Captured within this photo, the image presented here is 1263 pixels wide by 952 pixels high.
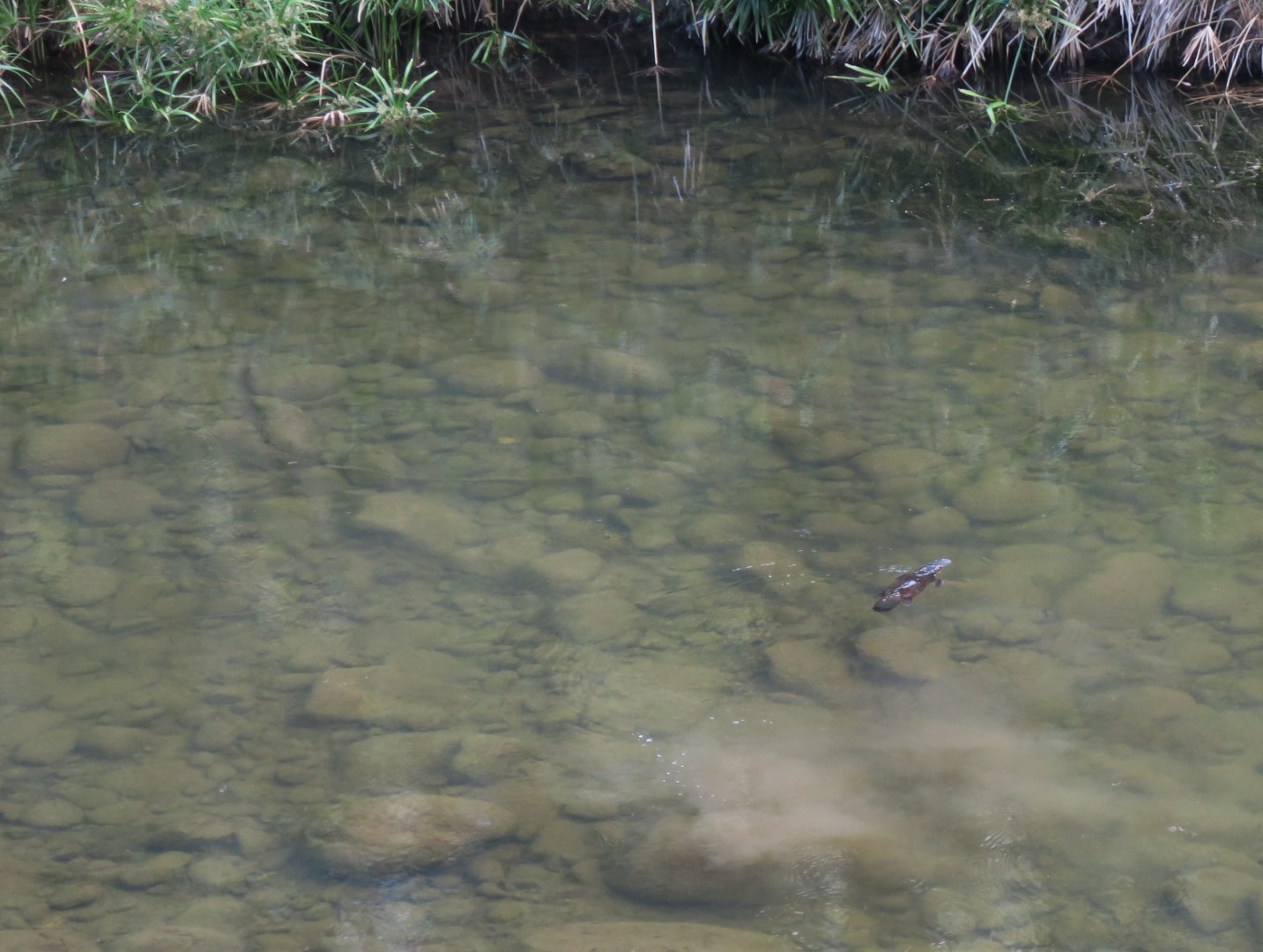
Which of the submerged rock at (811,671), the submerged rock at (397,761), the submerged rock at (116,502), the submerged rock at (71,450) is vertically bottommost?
the submerged rock at (397,761)

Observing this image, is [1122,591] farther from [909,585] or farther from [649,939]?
[649,939]

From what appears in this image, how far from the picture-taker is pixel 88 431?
3439 mm

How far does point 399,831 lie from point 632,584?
0.87 m

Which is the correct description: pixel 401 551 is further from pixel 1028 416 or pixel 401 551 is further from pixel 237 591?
pixel 1028 416

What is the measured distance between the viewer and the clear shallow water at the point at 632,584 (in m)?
2.12

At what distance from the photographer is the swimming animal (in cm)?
267

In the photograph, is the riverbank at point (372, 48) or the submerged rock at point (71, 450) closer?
the submerged rock at point (71, 450)

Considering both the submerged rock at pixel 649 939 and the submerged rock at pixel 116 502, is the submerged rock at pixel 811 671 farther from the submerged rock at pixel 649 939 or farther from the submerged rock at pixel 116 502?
the submerged rock at pixel 116 502

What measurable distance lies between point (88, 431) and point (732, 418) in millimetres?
1848

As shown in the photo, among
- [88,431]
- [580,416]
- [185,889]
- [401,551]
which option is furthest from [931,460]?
[88,431]

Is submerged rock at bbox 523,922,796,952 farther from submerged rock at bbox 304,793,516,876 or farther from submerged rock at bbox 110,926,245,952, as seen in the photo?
submerged rock at bbox 110,926,245,952

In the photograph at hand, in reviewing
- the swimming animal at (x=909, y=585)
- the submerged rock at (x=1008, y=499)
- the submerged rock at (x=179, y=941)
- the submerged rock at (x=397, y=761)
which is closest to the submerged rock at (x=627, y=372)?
the submerged rock at (x=1008, y=499)

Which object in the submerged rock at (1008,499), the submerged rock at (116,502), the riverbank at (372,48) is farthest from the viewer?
the riverbank at (372,48)

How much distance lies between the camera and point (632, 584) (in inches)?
112
